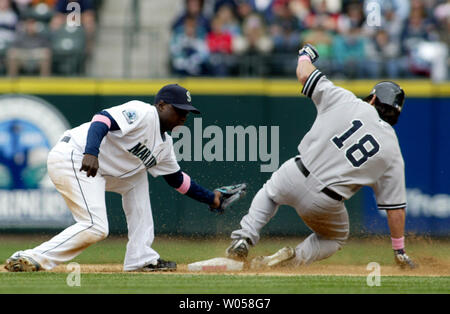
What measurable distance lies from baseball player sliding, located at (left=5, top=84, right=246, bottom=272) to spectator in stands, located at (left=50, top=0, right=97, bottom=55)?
547 centimetres

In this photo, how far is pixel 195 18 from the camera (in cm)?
1267

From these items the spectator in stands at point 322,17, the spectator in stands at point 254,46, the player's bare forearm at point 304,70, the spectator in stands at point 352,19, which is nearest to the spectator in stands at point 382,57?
the spectator in stands at point 352,19

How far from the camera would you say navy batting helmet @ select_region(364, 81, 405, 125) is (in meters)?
6.93

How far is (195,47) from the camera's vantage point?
476 inches

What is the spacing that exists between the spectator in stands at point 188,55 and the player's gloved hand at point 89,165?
597 centimetres

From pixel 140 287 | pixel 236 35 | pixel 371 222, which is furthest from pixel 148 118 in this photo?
pixel 236 35

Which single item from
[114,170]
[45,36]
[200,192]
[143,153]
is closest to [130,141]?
[143,153]

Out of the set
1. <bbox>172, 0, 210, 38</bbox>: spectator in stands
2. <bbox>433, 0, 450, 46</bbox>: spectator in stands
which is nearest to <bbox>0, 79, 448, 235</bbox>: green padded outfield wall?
<bbox>172, 0, 210, 38</bbox>: spectator in stands

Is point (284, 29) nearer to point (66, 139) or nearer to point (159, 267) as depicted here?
point (159, 267)

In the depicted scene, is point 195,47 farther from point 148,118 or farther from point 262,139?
point 148,118
